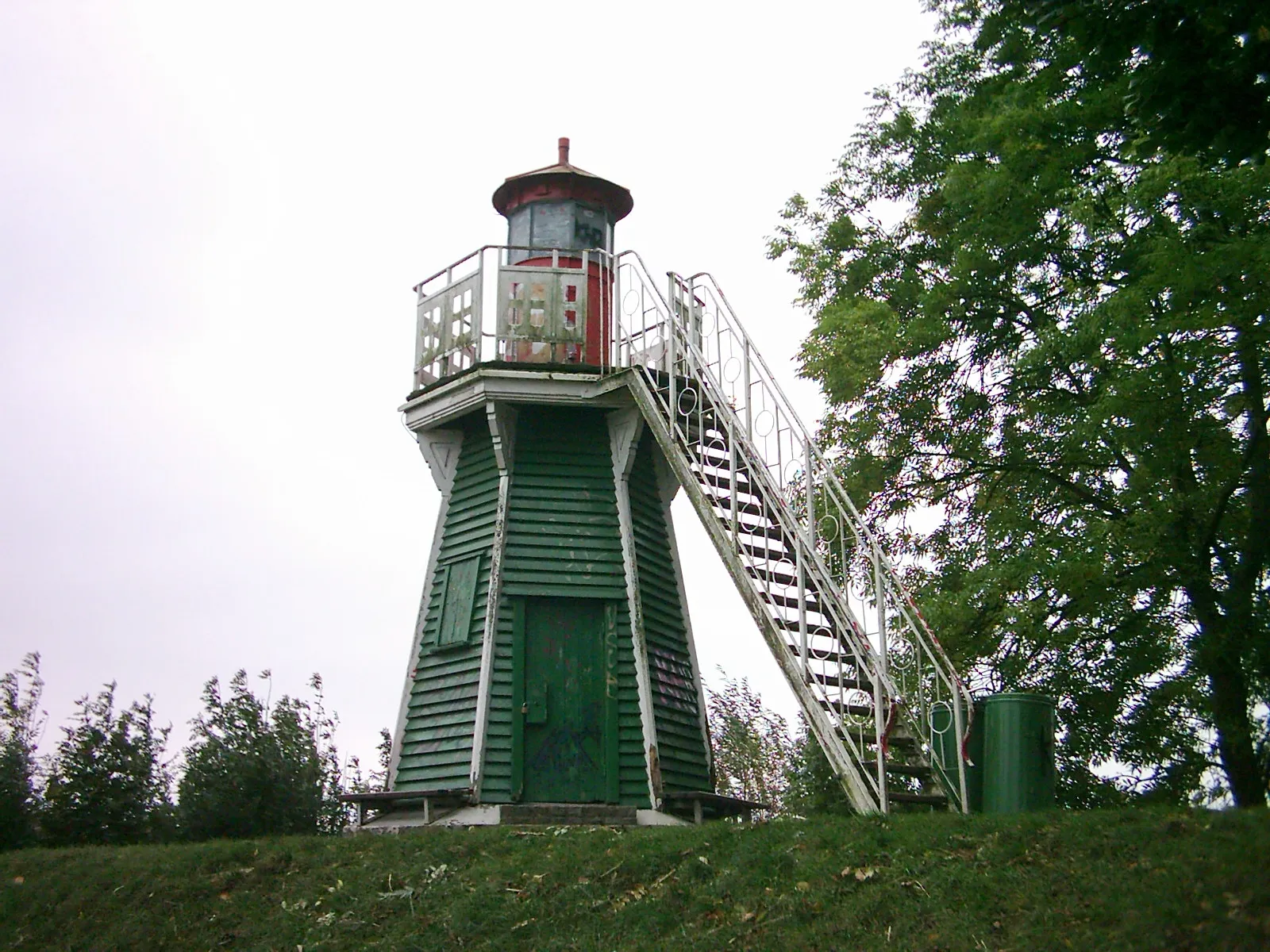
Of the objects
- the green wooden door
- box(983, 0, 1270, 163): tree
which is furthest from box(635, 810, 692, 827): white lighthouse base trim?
box(983, 0, 1270, 163): tree

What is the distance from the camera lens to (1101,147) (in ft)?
54.9

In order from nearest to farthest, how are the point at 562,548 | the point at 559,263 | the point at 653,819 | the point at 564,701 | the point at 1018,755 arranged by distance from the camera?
the point at 1018,755 < the point at 653,819 < the point at 564,701 < the point at 562,548 < the point at 559,263

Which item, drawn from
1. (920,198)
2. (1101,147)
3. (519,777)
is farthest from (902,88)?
(519,777)

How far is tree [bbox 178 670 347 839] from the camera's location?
54.5 feet

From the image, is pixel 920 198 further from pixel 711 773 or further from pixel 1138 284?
pixel 711 773

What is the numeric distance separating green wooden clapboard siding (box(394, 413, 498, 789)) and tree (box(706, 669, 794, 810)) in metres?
7.49

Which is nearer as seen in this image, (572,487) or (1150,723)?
(1150,723)

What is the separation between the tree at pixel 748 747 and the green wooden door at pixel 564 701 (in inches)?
288

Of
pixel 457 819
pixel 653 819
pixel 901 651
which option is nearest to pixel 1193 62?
pixel 901 651

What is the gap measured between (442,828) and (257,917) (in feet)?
6.85

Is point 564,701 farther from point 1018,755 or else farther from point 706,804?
point 1018,755

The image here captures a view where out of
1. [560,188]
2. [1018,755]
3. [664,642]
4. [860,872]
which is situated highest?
[560,188]

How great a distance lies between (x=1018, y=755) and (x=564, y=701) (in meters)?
5.87

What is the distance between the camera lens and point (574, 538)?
15.7 m
